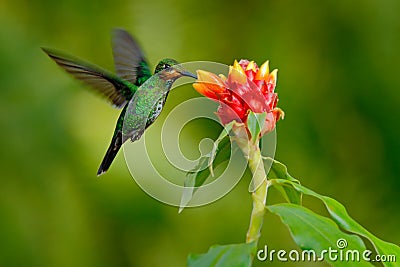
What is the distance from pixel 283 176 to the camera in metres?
Answer: 0.83

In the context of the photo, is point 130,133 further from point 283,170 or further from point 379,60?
point 379,60

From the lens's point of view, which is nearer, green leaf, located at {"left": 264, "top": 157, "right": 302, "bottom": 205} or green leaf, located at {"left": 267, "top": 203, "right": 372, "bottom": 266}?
green leaf, located at {"left": 267, "top": 203, "right": 372, "bottom": 266}

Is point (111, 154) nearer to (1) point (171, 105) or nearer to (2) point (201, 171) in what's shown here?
(2) point (201, 171)

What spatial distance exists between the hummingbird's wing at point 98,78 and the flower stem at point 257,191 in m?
0.29

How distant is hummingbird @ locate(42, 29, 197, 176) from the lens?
3.05ft

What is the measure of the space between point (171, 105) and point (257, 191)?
1559 mm

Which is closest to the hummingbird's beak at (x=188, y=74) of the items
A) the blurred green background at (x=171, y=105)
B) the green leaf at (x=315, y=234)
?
the green leaf at (x=315, y=234)

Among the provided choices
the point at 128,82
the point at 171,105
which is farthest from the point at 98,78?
the point at 171,105

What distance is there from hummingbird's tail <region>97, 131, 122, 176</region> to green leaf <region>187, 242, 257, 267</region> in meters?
0.31

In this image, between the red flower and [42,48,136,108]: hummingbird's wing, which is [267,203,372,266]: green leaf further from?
[42,48,136,108]: hummingbird's wing

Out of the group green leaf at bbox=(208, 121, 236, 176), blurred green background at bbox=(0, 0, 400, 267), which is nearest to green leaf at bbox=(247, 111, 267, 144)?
green leaf at bbox=(208, 121, 236, 176)

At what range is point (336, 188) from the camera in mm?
2338

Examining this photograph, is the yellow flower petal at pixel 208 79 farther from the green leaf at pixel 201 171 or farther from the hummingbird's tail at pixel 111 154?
the hummingbird's tail at pixel 111 154

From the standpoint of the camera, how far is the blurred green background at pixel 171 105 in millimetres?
2273
